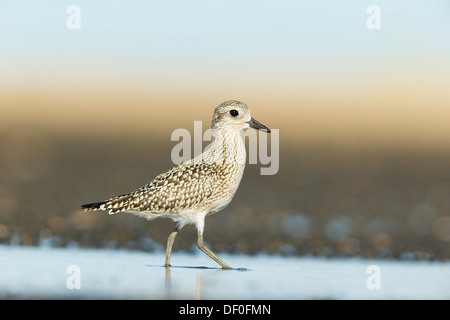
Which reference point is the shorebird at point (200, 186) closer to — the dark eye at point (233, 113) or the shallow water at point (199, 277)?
the dark eye at point (233, 113)

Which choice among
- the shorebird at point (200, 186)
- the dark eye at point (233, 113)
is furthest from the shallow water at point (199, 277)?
the dark eye at point (233, 113)

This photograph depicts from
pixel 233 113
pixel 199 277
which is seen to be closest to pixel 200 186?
pixel 233 113

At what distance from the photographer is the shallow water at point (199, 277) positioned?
371 inches

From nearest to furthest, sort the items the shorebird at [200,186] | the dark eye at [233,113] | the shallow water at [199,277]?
the shallow water at [199,277], the shorebird at [200,186], the dark eye at [233,113]

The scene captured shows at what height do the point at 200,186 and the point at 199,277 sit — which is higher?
the point at 200,186

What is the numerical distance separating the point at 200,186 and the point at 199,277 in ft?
4.73

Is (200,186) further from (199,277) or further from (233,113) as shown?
(199,277)

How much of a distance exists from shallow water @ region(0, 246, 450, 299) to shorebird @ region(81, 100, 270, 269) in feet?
2.04

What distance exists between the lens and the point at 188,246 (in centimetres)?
1345

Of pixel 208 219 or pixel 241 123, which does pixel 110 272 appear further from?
pixel 208 219

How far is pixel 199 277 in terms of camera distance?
34.4ft

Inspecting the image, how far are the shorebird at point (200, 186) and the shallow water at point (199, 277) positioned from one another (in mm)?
622

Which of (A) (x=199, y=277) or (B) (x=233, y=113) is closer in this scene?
(A) (x=199, y=277)
